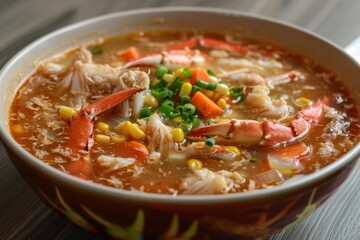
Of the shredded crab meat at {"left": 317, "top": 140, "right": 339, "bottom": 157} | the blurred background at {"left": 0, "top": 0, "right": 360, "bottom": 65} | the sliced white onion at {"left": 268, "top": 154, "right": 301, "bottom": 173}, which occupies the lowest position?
the blurred background at {"left": 0, "top": 0, "right": 360, "bottom": 65}

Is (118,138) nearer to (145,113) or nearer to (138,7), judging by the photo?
(145,113)

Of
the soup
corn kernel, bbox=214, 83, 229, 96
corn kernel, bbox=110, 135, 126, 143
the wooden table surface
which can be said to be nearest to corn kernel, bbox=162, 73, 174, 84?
the soup

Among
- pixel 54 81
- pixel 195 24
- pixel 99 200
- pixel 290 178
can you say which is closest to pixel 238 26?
pixel 195 24

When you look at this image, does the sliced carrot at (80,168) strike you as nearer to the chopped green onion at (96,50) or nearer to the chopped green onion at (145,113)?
the chopped green onion at (145,113)

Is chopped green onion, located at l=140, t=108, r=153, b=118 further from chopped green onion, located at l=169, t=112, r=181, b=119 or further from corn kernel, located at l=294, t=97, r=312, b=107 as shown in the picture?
corn kernel, located at l=294, t=97, r=312, b=107

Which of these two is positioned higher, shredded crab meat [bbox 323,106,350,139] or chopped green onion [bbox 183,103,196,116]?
shredded crab meat [bbox 323,106,350,139]

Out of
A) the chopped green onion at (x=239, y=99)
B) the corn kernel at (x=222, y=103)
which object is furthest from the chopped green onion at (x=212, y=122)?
the chopped green onion at (x=239, y=99)

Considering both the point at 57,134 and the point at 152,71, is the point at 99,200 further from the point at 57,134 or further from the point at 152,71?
the point at 152,71
